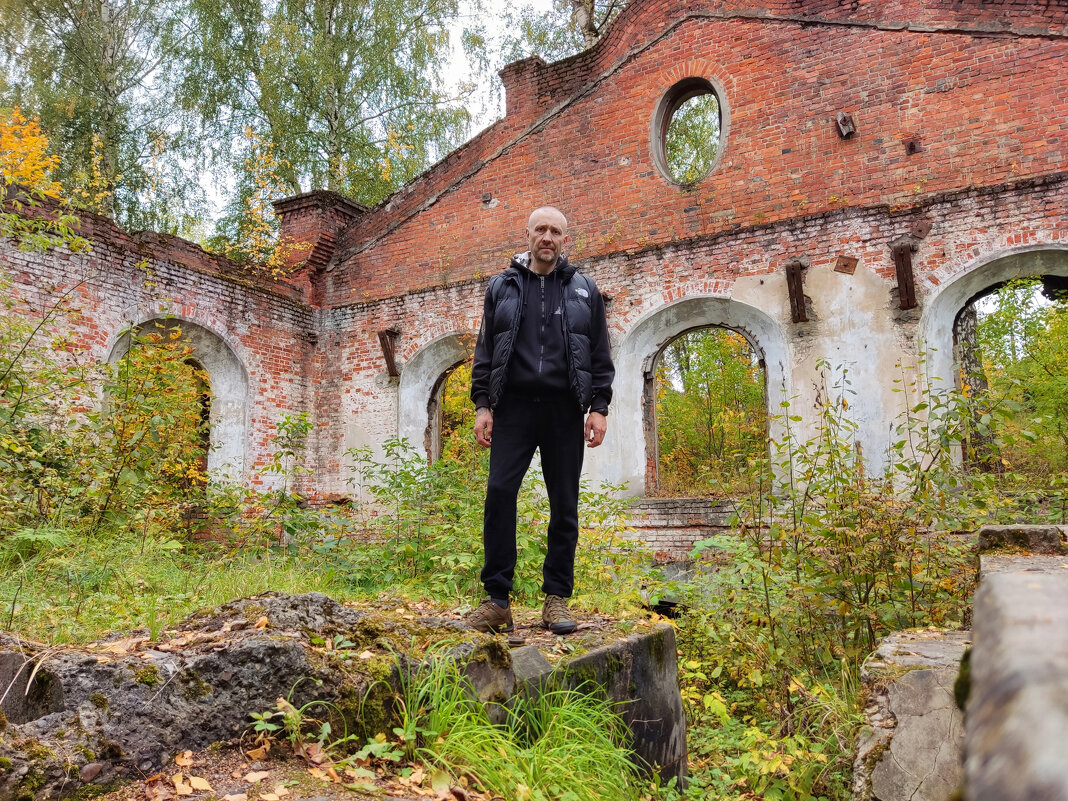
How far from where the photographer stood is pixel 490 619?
3291 millimetres

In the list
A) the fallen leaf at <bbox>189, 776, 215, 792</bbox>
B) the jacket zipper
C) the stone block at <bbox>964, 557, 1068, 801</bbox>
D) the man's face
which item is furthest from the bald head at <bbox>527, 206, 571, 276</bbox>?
the stone block at <bbox>964, 557, 1068, 801</bbox>

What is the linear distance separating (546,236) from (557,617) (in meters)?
1.75

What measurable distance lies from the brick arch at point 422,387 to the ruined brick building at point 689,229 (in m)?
0.03

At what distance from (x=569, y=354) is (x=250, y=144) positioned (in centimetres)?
1771

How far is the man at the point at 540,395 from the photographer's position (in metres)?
3.43

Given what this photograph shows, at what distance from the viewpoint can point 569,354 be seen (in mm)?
3500

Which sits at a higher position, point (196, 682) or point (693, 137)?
point (693, 137)

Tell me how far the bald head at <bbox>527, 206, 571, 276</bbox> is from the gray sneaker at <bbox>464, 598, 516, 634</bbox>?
5.20ft

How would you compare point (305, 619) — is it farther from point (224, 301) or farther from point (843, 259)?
point (224, 301)

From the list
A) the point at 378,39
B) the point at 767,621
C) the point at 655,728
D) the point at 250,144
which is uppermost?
the point at 378,39

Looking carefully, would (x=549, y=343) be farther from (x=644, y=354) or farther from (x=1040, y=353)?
(x=1040, y=353)

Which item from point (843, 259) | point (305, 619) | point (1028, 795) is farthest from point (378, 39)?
point (1028, 795)

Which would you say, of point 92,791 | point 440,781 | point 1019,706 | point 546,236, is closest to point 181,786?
point 92,791

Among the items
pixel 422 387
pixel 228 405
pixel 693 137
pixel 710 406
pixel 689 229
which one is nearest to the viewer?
pixel 689 229
